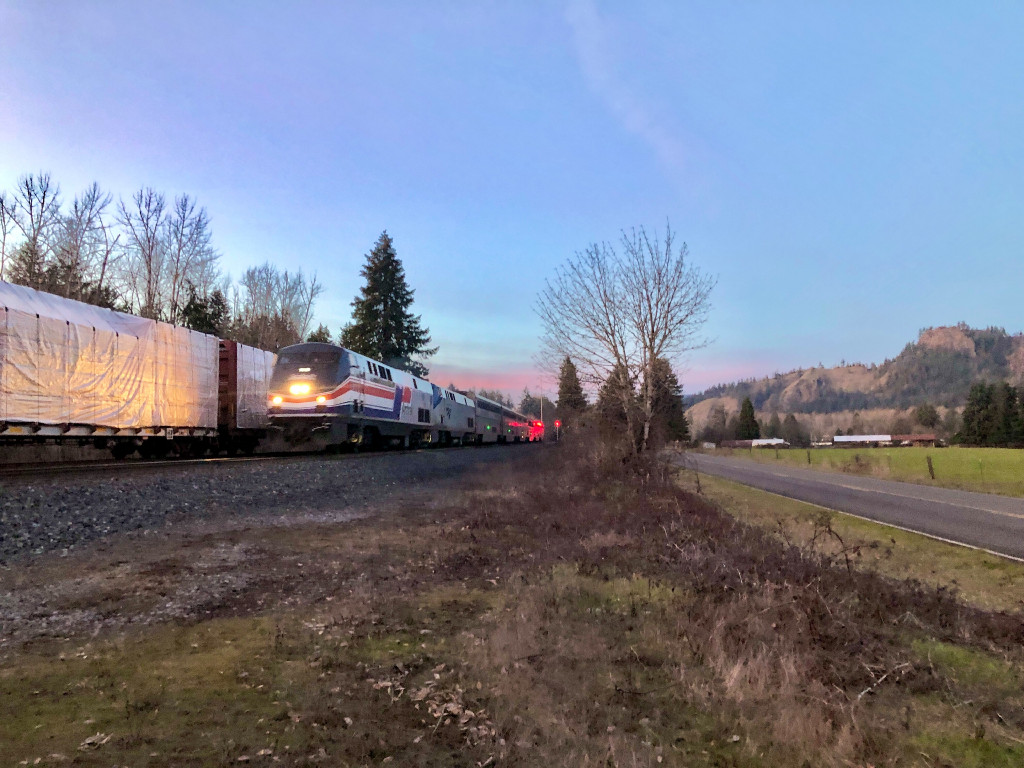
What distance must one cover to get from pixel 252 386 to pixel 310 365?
3025mm

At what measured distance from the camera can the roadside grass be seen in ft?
25.1

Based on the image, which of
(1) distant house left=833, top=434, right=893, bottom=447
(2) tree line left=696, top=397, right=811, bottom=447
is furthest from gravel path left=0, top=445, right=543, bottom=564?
(1) distant house left=833, top=434, right=893, bottom=447

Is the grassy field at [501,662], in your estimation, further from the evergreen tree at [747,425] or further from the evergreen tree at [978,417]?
the evergreen tree at [747,425]

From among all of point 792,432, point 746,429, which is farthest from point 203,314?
point 792,432

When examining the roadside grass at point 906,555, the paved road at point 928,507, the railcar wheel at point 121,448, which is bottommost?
the paved road at point 928,507

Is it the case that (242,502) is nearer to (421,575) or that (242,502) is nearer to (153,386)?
(421,575)

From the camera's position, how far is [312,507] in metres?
11.3

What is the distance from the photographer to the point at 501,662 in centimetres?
430

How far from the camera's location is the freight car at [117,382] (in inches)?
533

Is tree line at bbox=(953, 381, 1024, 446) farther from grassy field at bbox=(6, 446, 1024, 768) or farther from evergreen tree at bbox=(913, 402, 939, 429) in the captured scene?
grassy field at bbox=(6, 446, 1024, 768)

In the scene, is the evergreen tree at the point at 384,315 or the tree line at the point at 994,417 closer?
the evergreen tree at the point at 384,315

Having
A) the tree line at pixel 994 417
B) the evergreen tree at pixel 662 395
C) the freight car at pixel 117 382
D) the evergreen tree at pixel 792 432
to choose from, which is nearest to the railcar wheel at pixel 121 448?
the freight car at pixel 117 382

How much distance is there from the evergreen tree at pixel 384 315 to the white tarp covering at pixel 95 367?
35787 mm

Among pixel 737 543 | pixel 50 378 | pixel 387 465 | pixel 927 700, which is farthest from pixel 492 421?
pixel 927 700
